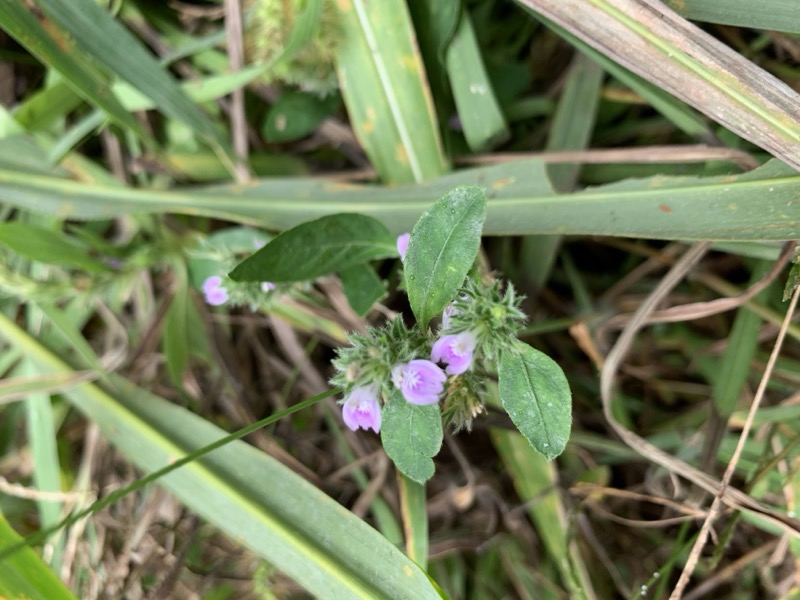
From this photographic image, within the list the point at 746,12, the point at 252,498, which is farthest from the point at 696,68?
the point at 252,498

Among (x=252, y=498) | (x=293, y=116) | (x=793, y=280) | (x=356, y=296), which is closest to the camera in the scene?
(x=793, y=280)

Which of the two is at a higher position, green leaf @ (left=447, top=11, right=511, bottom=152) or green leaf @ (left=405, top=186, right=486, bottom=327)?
green leaf @ (left=447, top=11, right=511, bottom=152)

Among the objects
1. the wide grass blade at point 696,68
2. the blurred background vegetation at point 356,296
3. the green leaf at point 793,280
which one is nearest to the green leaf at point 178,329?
the blurred background vegetation at point 356,296

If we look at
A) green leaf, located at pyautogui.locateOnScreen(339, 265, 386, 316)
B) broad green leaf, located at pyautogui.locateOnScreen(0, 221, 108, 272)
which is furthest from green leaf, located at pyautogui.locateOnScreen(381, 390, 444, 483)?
broad green leaf, located at pyautogui.locateOnScreen(0, 221, 108, 272)

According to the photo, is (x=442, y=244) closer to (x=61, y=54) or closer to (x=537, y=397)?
(x=537, y=397)

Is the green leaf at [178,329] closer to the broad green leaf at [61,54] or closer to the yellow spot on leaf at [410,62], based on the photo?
the broad green leaf at [61,54]

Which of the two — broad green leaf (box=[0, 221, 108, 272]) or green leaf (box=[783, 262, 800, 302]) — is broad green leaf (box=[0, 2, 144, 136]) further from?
green leaf (box=[783, 262, 800, 302])
